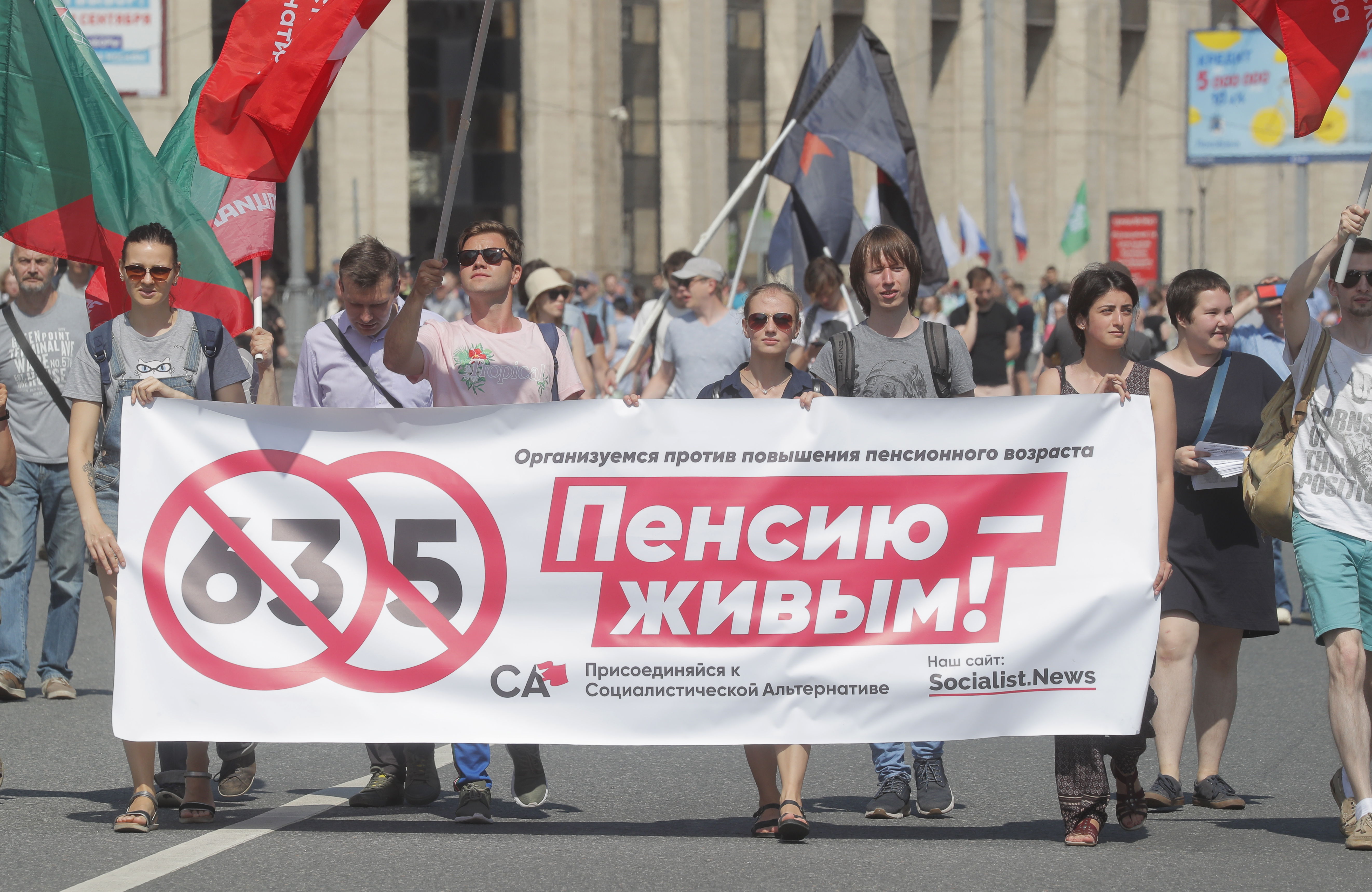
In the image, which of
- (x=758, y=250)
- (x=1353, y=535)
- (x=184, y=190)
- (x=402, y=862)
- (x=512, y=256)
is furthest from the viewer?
(x=758, y=250)

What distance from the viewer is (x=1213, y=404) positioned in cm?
709

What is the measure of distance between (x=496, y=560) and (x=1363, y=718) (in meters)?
2.90

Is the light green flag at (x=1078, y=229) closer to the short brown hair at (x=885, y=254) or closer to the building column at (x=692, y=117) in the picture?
the building column at (x=692, y=117)

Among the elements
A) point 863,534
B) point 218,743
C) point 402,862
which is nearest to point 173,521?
point 218,743

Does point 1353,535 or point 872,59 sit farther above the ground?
point 872,59

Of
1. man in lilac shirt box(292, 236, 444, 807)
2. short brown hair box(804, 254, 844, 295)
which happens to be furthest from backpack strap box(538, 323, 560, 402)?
short brown hair box(804, 254, 844, 295)

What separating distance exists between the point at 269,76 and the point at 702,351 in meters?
4.69

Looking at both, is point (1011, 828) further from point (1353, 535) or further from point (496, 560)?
point (496, 560)

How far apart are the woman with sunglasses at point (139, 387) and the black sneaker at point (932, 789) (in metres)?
2.48

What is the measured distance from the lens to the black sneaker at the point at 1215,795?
6.91 metres

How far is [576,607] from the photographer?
646 cm

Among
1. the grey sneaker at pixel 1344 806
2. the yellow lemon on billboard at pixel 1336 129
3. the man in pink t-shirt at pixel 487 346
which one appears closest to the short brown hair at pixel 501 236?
the man in pink t-shirt at pixel 487 346

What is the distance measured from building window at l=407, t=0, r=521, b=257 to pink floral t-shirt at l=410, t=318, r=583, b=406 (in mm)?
44623

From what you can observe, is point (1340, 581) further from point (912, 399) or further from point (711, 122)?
point (711, 122)
